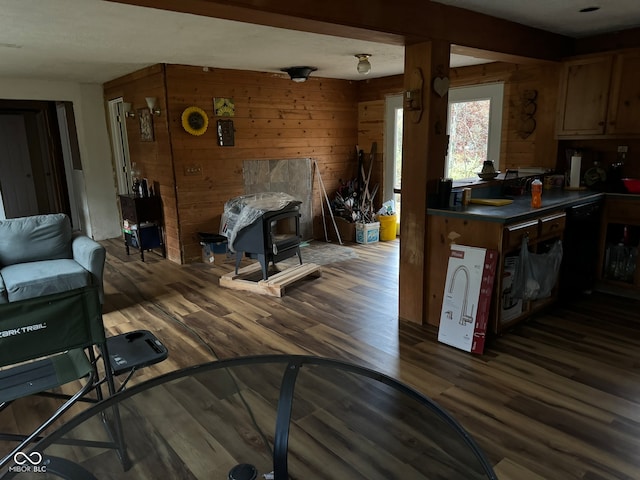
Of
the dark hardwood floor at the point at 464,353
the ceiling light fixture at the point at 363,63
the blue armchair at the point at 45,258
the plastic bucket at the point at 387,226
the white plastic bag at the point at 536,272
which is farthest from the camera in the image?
the plastic bucket at the point at 387,226

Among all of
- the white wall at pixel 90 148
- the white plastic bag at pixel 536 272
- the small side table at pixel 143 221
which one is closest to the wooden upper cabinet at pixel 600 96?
the white plastic bag at pixel 536 272

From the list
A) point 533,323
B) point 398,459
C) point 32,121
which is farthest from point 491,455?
point 32,121

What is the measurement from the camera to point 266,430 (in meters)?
2.14

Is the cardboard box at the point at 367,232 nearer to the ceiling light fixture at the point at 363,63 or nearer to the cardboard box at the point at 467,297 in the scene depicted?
the ceiling light fixture at the point at 363,63

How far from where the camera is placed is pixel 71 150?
6660mm

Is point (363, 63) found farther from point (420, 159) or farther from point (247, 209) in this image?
point (247, 209)

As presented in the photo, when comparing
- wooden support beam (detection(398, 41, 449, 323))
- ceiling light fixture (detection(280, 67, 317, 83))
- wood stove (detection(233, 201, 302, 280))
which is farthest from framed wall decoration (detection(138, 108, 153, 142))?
wooden support beam (detection(398, 41, 449, 323))

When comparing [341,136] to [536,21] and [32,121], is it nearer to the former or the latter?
[536,21]

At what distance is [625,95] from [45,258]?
499 cm

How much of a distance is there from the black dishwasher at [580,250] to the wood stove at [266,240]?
8.10 ft

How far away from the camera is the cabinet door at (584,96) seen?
3811 millimetres

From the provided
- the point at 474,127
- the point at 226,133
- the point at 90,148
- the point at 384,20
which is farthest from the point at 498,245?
the point at 90,148

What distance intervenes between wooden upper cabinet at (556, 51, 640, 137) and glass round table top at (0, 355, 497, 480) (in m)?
3.06

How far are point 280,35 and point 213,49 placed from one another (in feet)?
2.75
